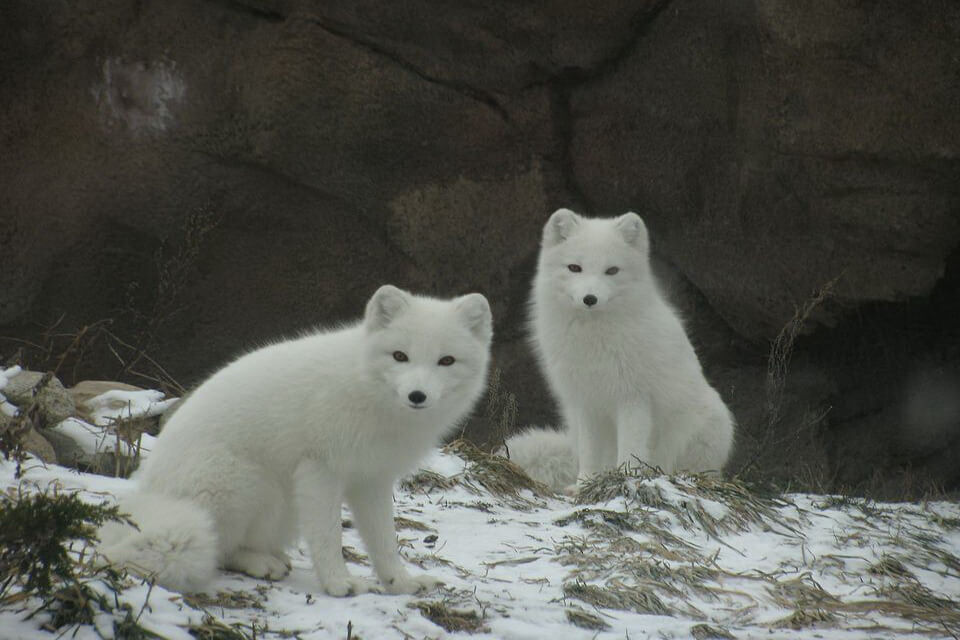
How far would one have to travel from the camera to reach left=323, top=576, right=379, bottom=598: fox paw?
3.41 meters

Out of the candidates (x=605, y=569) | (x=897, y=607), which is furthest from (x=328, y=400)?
(x=897, y=607)

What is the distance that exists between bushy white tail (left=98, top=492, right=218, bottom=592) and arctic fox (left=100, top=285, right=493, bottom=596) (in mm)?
21

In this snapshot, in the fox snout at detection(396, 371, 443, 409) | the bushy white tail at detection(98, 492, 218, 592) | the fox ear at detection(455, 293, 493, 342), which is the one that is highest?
the fox ear at detection(455, 293, 493, 342)

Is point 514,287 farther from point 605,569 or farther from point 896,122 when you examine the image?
point 605,569

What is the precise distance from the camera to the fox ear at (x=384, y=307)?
11.9ft

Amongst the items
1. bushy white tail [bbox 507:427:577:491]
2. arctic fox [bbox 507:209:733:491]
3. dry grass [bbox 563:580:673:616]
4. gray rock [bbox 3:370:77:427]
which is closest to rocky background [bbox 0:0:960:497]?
bushy white tail [bbox 507:427:577:491]

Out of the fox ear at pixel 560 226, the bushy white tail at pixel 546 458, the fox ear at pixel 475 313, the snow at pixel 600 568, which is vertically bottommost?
the bushy white tail at pixel 546 458

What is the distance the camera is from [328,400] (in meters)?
3.56

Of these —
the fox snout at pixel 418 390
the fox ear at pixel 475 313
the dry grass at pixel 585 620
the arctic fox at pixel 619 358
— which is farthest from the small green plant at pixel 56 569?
the arctic fox at pixel 619 358

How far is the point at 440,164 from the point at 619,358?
2.26 metres

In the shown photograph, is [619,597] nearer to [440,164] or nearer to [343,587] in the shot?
[343,587]

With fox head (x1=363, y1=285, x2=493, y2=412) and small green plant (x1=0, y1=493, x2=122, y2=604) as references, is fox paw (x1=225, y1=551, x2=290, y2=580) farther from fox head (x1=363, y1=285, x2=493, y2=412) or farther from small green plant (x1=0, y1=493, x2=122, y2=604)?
small green plant (x1=0, y1=493, x2=122, y2=604)

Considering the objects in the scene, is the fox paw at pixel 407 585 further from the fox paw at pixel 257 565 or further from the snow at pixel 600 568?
the fox paw at pixel 257 565

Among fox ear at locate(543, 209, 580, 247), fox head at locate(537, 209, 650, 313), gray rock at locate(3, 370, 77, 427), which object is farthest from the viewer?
fox ear at locate(543, 209, 580, 247)
